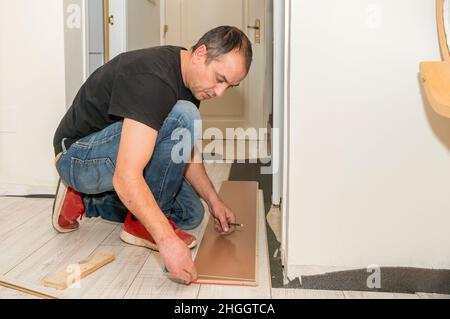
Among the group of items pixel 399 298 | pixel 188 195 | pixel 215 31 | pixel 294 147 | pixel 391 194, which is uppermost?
pixel 215 31

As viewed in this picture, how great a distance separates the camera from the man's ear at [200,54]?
1.11m

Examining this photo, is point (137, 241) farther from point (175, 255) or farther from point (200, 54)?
point (200, 54)

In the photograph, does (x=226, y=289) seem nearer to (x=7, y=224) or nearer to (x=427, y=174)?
(x=427, y=174)

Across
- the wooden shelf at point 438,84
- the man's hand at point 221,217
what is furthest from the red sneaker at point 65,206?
the wooden shelf at point 438,84

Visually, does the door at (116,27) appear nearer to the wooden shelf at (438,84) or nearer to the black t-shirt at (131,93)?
the black t-shirt at (131,93)

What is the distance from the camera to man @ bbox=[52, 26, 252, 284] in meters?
1.00

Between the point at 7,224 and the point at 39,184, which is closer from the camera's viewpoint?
the point at 7,224

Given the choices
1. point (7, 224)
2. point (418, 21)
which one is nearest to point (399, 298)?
point (418, 21)

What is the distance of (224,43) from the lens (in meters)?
1.08

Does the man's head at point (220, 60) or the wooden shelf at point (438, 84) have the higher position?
the man's head at point (220, 60)

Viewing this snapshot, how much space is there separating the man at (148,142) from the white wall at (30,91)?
0.64 metres

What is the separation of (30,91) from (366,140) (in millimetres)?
1597

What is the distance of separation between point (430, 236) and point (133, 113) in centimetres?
79

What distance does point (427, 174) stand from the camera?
3.44 feet
